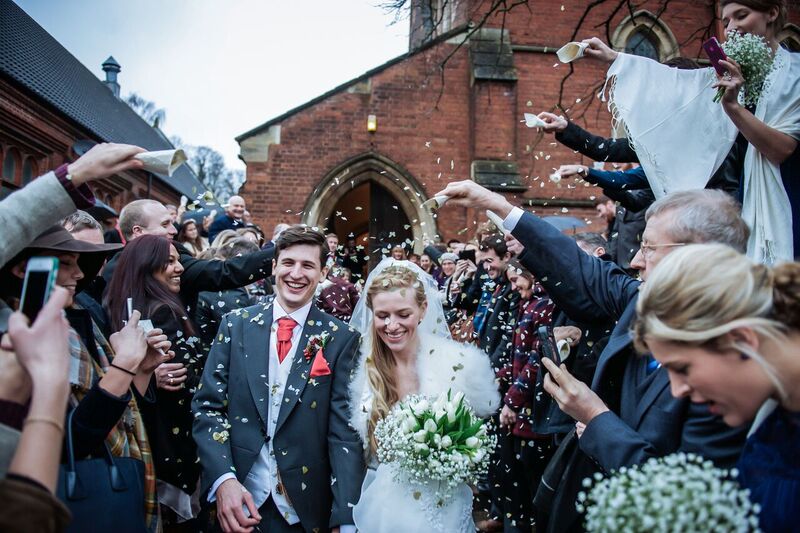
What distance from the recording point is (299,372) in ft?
10.9

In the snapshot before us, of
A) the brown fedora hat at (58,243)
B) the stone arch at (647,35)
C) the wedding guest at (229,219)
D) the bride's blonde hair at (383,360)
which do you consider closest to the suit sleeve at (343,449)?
the bride's blonde hair at (383,360)

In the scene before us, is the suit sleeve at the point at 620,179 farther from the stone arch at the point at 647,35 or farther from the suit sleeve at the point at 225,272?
the stone arch at the point at 647,35

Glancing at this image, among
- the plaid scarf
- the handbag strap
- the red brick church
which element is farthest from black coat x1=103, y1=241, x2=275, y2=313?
the red brick church

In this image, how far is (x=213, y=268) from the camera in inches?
167

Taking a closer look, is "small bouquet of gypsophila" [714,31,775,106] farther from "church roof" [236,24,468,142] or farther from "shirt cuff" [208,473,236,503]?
"church roof" [236,24,468,142]

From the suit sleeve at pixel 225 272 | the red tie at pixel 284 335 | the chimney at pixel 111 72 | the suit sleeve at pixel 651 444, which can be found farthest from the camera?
the chimney at pixel 111 72

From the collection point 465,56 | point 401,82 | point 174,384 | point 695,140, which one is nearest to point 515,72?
point 465,56

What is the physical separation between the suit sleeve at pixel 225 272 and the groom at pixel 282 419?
2.43 feet

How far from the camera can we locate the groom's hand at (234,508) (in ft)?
9.41

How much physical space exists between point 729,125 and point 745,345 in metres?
2.13

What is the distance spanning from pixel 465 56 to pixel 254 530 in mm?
14175

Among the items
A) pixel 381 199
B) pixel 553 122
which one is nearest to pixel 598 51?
pixel 553 122

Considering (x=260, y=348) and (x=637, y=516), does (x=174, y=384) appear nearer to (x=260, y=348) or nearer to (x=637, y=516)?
(x=260, y=348)

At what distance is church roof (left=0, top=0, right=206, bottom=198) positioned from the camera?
17844mm
